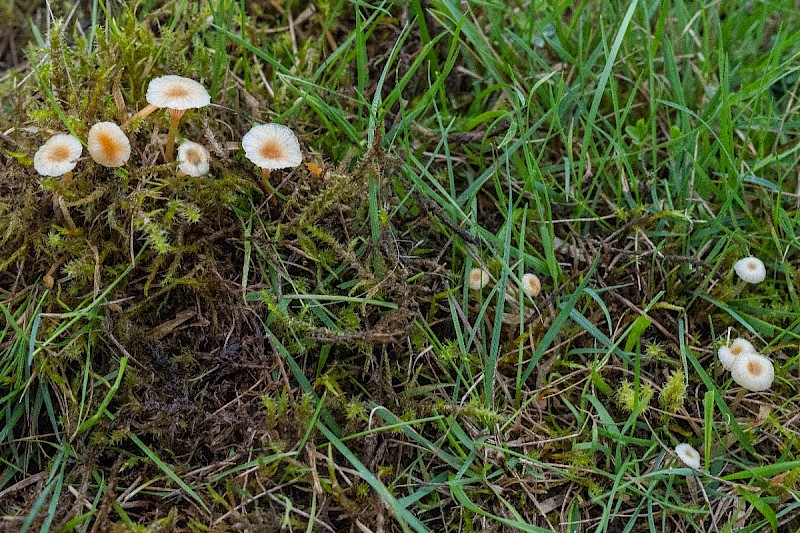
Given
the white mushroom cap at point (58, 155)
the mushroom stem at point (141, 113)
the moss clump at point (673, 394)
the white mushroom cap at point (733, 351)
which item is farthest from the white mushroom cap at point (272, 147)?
the white mushroom cap at point (733, 351)

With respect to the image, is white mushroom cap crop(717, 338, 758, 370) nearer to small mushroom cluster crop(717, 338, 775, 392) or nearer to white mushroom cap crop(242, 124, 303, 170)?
small mushroom cluster crop(717, 338, 775, 392)

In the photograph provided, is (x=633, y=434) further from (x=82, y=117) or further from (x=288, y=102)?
(x=82, y=117)

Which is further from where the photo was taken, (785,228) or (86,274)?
(785,228)

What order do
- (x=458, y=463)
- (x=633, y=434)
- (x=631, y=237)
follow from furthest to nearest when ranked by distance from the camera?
(x=631, y=237) < (x=633, y=434) < (x=458, y=463)

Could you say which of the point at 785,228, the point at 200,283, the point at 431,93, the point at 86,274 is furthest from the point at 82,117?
the point at 785,228

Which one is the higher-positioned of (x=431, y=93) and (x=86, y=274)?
(x=431, y=93)

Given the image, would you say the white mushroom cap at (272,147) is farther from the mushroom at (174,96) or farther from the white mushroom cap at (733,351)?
the white mushroom cap at (733,351)

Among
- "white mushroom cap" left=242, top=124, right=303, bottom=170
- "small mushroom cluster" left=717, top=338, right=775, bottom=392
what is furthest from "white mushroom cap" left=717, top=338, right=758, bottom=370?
"white mushroom cap" left=242, top=124, right=303, bottom=170
